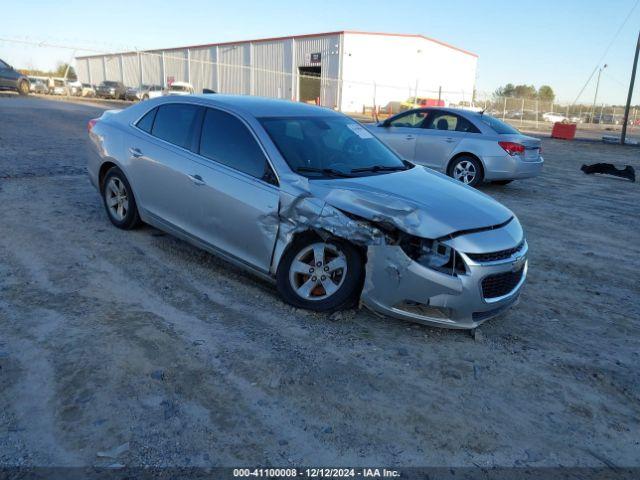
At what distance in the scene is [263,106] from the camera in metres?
4.80

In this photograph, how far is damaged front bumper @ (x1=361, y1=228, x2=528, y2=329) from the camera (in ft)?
11.4

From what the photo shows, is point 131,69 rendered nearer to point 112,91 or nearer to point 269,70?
point 269,70

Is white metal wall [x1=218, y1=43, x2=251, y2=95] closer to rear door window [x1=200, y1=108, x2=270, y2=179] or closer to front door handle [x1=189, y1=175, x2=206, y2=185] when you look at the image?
rear door window [x1=200, y1=108, x2=270, y2=179]

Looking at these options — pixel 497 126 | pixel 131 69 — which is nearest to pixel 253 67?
pixel 131 69

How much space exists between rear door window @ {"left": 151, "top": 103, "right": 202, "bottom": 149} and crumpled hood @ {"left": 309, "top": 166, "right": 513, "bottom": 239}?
5.11 feet

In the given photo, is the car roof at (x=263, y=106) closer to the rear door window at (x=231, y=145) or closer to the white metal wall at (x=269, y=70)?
the rear door window at (x=231, y=145)

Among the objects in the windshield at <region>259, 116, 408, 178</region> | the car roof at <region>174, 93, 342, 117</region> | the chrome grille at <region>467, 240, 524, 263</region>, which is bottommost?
the chrome grille at <region>467, 240, 524, 263</region>

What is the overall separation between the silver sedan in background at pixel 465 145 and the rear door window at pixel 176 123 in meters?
6.07

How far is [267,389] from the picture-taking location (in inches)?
118

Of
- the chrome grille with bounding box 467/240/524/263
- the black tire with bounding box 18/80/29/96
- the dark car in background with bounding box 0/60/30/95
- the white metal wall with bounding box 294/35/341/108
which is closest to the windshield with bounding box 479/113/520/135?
the chrome grille with bounding box 467/240/524/263

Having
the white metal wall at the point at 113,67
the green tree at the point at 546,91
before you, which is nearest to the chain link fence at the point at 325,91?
the white metal wall at the point at 113,67

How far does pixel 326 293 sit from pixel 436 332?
2.88 feet

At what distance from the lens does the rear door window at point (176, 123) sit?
4.79m

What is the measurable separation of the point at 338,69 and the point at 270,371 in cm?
4448
